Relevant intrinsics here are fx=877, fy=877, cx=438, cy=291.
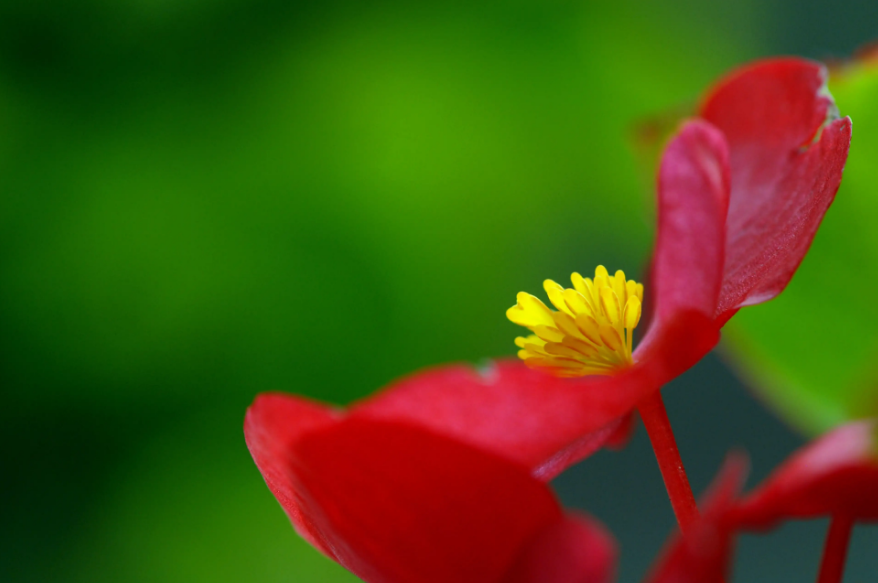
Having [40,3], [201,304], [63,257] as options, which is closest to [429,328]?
[201,304]

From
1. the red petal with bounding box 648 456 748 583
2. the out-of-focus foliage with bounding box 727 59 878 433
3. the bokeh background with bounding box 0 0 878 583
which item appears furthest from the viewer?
the bokeh background with bounding box 0 0 878 583

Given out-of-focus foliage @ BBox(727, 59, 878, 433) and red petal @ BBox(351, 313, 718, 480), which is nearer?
red petal @ BBox(351, 313, 718, 480)

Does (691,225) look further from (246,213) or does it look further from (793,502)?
(246,213)

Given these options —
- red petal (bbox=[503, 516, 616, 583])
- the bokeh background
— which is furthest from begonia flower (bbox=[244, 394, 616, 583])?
the bokeh background

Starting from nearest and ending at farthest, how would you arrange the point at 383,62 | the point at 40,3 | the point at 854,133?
the point at 854,133
the point at 40,3
the point at 383,62

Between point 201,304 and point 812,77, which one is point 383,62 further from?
point 812,77

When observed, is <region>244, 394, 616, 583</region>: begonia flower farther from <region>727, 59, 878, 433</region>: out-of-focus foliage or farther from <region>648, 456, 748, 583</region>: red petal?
<region>727, 59, 878, 433</region>: out-of-focus foliage

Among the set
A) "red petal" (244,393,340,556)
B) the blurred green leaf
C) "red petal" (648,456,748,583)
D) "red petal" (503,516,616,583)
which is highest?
"red petal" (244,393,340,556)

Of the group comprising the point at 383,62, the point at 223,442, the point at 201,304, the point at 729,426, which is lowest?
the point at 729,426
